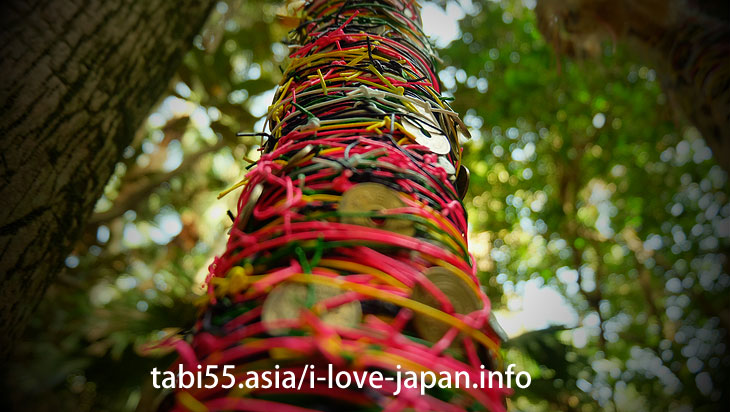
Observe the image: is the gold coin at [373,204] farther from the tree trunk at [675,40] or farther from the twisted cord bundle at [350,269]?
the tree trunk at [675,40]

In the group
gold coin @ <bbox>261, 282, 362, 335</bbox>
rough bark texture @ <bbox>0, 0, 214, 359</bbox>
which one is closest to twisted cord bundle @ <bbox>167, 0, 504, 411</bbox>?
gold coin @ <bbox>261, 282, 362, 335</bbox>

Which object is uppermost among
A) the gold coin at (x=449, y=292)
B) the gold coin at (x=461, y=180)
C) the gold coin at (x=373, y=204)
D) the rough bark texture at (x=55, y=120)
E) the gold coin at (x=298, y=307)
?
the rough bark texture at (x=55, y=120)

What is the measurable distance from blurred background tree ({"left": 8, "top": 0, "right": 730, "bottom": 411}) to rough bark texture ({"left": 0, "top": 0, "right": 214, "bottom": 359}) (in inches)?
46.2

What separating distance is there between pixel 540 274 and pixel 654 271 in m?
1.43

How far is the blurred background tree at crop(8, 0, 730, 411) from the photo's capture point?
2.61m

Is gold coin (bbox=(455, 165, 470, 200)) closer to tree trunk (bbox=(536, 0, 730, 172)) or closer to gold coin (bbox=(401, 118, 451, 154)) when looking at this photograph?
gold coin (bbox=(401, 118, 451, 154))

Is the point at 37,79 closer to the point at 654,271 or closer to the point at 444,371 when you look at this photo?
the point at 444,371

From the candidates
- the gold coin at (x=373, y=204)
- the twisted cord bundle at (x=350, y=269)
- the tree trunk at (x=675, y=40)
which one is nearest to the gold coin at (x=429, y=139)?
the twisted cord bundle at (x=350, y=269)

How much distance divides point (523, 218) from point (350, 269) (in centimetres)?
382

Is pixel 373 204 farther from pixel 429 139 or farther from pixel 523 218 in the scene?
pixel 523 218

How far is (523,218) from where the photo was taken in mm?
3924

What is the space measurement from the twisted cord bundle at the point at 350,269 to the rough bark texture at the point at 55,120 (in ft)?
1.91

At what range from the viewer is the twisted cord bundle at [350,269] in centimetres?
33

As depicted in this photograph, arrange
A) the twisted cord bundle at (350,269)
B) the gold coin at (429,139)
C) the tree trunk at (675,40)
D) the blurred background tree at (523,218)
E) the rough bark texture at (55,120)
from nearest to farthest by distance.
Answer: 1. the twisted cord bundle at (350,269)
2. the gold coin at (429,139)
3. the rough bark texture at (55,120)
4. the tree trunk at (675,40)
5. the blurred background tree at (523,218)
